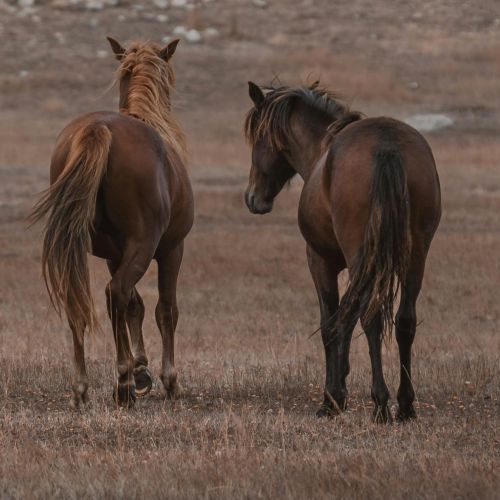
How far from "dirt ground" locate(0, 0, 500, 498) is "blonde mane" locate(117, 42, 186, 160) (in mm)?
855

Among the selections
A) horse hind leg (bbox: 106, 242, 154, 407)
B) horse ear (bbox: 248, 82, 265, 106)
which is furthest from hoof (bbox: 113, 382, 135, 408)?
horse ear (bbox: 248, 82, 265, 106)

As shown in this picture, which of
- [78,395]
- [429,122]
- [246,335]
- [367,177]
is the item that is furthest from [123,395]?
[429,122]

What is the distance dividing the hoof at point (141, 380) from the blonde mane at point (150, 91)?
153cm

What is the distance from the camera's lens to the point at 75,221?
7832mm

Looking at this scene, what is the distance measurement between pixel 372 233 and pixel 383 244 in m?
0.08

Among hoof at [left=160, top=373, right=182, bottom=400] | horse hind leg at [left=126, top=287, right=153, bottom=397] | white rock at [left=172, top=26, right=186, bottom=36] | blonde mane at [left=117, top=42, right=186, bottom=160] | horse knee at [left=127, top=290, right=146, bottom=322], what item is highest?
blonde mane at [left=117, top=42, right=186, bottom=160]

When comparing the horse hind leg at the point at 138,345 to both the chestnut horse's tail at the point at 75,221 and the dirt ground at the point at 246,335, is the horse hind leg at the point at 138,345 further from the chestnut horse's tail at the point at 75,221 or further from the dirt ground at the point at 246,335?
the chestnut horse's tail at the point at 75,221

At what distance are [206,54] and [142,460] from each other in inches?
1392

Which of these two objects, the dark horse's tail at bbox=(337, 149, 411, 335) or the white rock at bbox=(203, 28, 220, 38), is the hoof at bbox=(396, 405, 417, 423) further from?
the white rock at bbox=(203, 28, 220, 38)

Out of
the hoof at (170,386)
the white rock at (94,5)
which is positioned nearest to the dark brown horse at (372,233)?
the hoof at (170,386)

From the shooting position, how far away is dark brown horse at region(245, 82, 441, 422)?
7.19m

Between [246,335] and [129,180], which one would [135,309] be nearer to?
[129,180]

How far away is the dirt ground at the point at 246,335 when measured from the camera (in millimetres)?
5781

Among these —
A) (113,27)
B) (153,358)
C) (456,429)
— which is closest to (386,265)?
(456,429)
